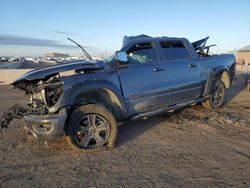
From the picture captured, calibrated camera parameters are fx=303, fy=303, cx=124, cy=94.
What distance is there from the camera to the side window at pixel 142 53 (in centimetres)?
620

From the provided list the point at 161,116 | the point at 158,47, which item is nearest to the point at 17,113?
the point at 158,47

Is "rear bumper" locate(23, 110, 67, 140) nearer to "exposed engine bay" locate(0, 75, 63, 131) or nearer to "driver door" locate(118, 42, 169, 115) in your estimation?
"exposed engine bay" locate(0, 75, 63, 131)

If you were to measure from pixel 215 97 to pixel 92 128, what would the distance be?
14.6 ft

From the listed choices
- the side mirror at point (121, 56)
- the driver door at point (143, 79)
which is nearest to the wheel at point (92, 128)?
the driver door at point (143, 79)

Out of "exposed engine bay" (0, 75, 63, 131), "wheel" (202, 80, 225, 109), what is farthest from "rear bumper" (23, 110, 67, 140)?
"wheel" (202, 80, 225, 109)

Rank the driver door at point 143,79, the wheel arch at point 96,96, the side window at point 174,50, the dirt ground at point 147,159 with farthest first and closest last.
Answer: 1. the side window at point 174,50
2. the driver door at point 143,79
3. the wheel arch at point 96,96
4. the dirt ground at point 147,159

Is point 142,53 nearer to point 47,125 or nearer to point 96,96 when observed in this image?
point 96,96

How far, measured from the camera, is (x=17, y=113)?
5.28m

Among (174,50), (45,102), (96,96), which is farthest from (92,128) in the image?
(174,50)

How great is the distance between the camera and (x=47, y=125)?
15.9 ft

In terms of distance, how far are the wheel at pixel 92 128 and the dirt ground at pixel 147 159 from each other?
0.20 meters

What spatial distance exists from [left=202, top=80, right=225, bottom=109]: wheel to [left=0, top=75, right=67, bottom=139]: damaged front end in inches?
177

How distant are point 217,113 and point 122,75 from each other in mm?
3333

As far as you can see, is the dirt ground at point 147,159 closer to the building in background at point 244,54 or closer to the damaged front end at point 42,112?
the damaged front end at point 42,112
